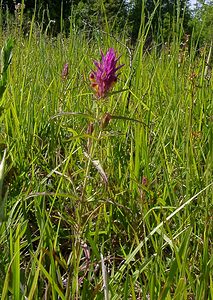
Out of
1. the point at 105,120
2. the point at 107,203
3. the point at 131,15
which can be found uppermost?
the point at 131,15

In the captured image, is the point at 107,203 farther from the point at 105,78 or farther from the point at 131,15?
the point at 131,15

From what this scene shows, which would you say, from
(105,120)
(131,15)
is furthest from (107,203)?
(131,15)

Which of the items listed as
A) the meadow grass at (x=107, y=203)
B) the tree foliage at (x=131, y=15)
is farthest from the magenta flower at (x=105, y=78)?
the tree foliage at (x=131, y=15)

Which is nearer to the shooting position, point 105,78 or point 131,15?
point 105,78

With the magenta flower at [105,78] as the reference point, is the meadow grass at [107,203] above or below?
below

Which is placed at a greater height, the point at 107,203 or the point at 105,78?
the point at 105,78

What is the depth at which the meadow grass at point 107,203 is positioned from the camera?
63 centimetres

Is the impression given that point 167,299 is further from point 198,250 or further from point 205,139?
point 205,139

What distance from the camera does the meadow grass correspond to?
0.63m

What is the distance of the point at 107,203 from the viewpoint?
87 centimetres

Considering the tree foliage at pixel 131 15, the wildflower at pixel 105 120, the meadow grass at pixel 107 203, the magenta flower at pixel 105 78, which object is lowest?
the meadow grass at pixel 107 203

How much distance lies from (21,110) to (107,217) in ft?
1.60

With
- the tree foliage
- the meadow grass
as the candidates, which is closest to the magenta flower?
the meadow grass

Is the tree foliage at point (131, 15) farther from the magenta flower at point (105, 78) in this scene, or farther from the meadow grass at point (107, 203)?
the magenta flower at point (105, 78)
